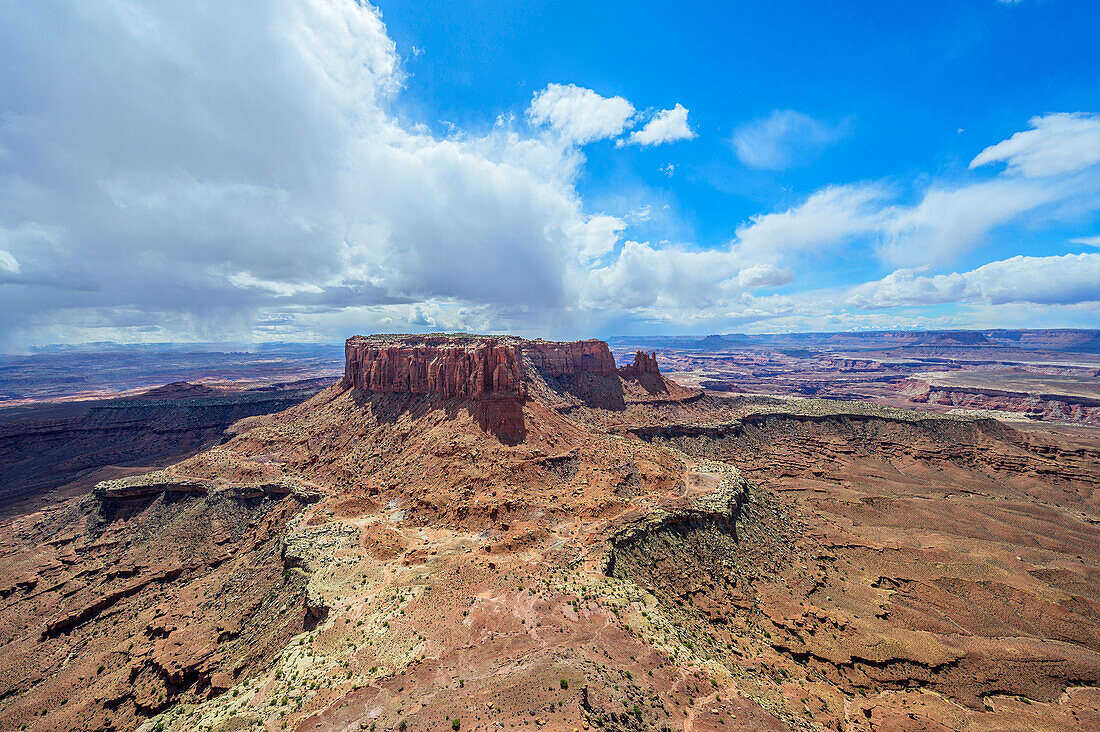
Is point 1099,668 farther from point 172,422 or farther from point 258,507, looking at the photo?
point 172,422

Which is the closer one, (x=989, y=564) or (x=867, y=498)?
(x=989, y=564)

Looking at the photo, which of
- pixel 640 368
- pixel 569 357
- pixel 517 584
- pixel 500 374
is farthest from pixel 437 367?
pixel 640 368

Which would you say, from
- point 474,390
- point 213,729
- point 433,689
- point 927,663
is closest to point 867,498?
point 927,663

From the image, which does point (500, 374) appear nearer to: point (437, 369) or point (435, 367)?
point (437, 369)

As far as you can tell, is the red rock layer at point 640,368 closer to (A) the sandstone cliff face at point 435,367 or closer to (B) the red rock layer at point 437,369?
(A) the sandstone cliff face at point 435,367

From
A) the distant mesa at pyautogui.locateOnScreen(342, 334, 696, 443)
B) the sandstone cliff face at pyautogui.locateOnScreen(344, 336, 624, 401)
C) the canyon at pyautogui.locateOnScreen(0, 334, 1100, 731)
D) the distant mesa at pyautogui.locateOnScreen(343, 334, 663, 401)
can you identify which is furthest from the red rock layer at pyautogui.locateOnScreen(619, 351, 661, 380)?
the canyon at pyautogui.locateOnScreen(0, 334, 1100, 731)

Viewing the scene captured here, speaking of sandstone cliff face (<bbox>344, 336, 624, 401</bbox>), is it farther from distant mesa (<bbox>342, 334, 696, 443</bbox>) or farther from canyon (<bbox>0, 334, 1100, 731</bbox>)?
canyon (<bbox>0, 334, 1100, 731</bbox>)
